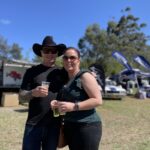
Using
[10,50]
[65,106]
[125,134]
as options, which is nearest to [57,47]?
[65,106]

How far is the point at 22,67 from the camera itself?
17969 mm

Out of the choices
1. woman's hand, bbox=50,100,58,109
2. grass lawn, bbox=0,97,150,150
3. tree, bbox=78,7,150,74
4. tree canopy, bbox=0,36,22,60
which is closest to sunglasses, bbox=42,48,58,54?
woman's hand, bbox=50,100,58,109

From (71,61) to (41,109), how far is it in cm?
56

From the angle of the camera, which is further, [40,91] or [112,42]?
[112,42]

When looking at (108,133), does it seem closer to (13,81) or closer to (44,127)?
(44,127)

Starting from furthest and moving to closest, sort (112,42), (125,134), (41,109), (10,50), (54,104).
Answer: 1. (10,50)
2. (112,42)
3. (125,134)
4. (41,109)
5. (54,104)

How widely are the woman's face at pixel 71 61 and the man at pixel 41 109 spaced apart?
21 centimetres

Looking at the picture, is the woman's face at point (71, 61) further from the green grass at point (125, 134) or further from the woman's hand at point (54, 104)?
the green grass at point (125, 134)

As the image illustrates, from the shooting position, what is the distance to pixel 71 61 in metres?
3.59

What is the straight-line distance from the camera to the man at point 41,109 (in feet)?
12.1

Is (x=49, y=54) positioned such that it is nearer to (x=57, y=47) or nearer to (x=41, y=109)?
(x=57, y=47)

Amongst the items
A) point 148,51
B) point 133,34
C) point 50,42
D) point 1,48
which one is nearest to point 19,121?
point 50,42

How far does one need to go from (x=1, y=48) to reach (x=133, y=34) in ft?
76.7

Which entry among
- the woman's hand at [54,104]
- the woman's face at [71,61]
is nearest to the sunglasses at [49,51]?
the woman's face at [71,61]
